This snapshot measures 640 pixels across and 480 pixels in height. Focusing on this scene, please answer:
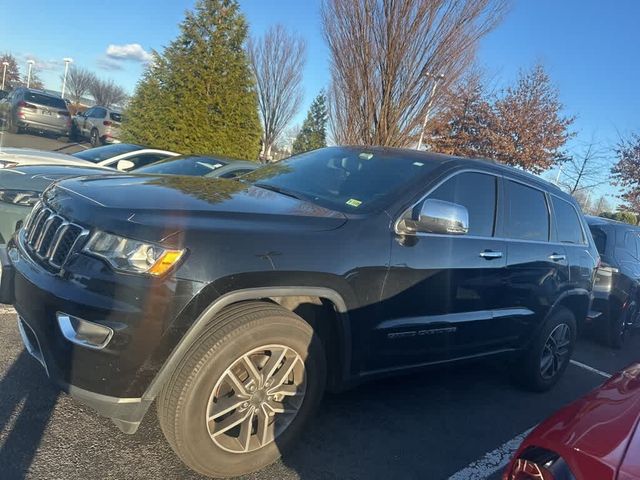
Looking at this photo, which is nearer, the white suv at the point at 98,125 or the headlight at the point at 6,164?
the headlight at the point at 6,164

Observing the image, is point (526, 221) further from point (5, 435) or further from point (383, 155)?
point (5, 435)

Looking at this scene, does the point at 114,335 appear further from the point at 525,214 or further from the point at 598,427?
the point at 525,214

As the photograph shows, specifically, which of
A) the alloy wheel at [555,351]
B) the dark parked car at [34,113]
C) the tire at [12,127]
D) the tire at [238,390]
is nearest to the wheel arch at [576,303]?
the alloy wheel at [555,351]

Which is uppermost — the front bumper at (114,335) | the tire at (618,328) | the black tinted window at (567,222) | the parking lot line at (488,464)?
the black tinted window at (567,222)

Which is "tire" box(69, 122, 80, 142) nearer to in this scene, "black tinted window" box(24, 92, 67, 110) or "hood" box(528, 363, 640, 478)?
"black tinted window" box(24, 92, 67, 110)

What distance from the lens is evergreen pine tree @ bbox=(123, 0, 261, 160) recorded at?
13039 millimetres

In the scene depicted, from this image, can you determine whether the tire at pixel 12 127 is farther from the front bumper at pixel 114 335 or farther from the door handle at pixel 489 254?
the door handle at pixel 489 254

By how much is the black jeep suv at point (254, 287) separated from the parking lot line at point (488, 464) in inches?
25.8

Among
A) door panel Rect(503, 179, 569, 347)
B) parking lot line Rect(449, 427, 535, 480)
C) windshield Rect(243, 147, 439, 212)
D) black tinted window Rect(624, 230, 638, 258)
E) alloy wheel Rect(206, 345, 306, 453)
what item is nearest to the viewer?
alloy wheel Rect(206, 345, 306, 453)

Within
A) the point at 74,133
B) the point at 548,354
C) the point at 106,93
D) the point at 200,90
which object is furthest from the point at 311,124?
the point at 548,354

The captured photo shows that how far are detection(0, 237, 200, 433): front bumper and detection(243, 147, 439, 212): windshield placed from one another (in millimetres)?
1278

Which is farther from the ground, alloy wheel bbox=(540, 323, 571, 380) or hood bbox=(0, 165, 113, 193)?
hood bbox=(0, 165, 113, 193)

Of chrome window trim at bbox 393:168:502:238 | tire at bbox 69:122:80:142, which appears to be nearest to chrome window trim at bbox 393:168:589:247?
chrome window trim at bbox 393:168:502:238

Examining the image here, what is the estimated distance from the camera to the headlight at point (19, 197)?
4.64 m
